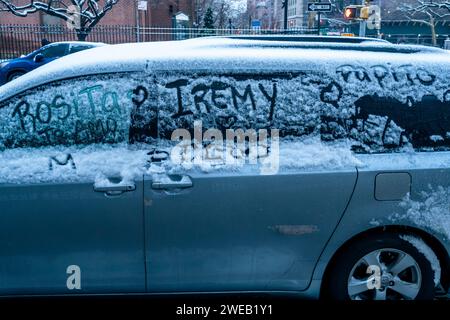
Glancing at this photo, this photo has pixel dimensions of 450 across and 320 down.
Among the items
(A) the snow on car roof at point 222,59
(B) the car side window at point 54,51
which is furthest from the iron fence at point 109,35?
(A) the snow on car roof at point 222,59

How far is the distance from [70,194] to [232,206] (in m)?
0.93

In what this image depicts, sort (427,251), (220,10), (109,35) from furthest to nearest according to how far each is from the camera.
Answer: (220,10)
(109,35)
(427,251)

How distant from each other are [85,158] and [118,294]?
0.85m

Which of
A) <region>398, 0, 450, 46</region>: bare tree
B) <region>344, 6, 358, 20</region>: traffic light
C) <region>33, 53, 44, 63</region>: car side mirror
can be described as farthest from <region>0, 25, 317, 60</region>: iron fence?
<region>398, 0, 450, 46</region>: bare tree

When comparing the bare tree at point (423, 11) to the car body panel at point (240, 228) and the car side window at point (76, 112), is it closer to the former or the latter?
the car body panel at point (240, 228)

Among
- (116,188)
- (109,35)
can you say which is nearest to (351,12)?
(116,188)

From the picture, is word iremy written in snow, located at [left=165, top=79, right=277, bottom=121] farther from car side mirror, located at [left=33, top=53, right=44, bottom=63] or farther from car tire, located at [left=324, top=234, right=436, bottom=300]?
car side mirror, located at [left=33, top=53, right=44, bottom=63]

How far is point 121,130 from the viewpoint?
261 cm

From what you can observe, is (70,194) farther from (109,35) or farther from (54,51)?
A: (109,35)

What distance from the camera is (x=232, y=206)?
8.47ft

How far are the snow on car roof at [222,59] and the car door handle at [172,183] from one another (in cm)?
66

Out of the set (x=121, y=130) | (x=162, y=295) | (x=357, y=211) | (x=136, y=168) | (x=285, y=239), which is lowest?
(x=162, y=295)

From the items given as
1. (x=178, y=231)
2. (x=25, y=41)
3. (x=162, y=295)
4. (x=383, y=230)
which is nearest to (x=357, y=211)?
(x=383, y=230)

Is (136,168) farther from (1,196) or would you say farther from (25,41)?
(25,41)
